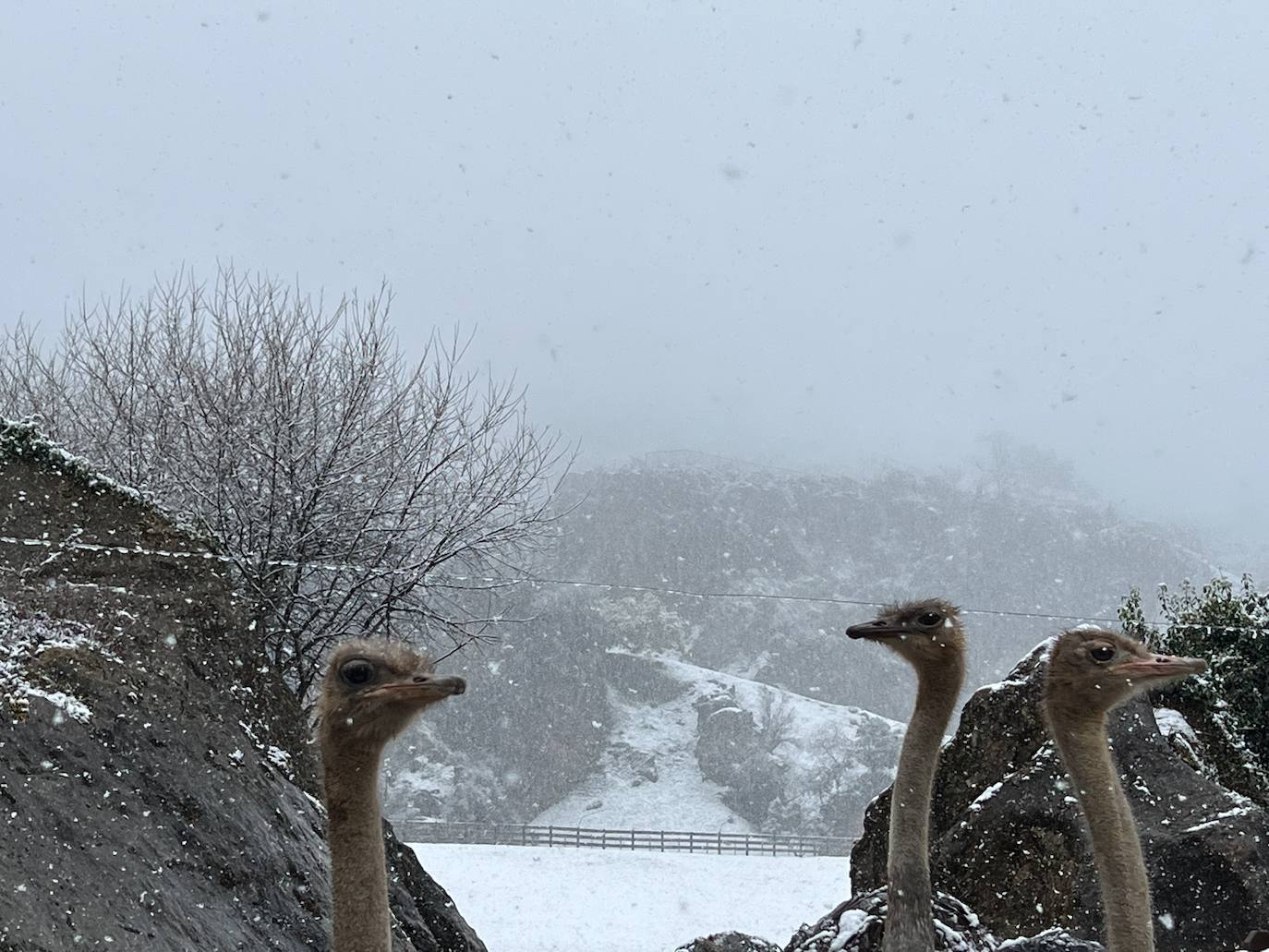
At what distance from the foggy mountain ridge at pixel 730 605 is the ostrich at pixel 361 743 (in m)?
13.8

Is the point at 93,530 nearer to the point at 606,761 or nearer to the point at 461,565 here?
the point at 461,565

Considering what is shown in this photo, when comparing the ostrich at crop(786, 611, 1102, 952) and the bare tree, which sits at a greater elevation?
the bare tree

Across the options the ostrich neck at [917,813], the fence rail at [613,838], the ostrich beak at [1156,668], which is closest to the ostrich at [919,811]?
the ostrich neck at [917,813]

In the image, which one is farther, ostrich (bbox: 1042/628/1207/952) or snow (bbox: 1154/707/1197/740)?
snow (bbox: 1154/707/1197/740)

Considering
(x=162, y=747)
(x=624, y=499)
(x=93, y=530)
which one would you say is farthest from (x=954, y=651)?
(x=624, y=499)

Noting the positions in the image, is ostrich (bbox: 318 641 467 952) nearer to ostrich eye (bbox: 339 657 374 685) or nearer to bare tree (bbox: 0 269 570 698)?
ostrich eye (bbox: 339 657 374 685)

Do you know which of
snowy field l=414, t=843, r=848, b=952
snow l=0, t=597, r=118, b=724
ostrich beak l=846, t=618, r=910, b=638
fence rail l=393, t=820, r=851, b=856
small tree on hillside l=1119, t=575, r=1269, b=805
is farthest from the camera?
fence rail l=393, t=820, r=851, b=856

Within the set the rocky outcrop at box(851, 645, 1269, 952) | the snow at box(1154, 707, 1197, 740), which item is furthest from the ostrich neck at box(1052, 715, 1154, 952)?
the snow at box(1154, 707, 1197, 740)

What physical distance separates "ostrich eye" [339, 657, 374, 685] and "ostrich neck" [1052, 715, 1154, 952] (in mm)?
1855

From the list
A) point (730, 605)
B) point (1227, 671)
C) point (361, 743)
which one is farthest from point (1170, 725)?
point (730, 605)

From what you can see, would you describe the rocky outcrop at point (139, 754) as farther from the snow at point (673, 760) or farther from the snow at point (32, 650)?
the snow at point (673, 760)

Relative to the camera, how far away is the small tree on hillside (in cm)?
964

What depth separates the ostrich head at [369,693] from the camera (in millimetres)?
2473

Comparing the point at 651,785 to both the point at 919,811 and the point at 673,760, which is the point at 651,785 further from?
the point at 919,811
